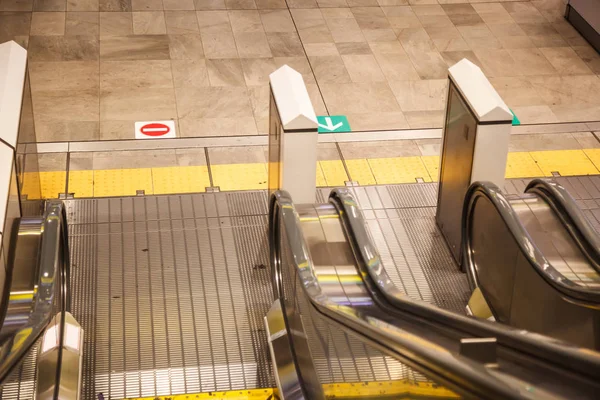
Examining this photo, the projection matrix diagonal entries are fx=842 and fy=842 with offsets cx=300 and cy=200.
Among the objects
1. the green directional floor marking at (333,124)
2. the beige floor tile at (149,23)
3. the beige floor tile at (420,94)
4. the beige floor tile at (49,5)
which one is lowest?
the green directional floor marking at (333,124)

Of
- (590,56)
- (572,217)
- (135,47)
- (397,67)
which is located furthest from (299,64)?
(572,217)

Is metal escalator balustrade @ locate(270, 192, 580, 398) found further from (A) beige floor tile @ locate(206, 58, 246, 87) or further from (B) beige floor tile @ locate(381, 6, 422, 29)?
(B) beige floor tile @ locate(381, 6, 422, 29)

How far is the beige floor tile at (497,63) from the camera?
27.3ft

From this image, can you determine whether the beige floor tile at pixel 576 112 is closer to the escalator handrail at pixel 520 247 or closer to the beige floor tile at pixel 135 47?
the escalator handrail at pixel 520 247

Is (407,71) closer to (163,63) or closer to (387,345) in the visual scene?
(163,63)

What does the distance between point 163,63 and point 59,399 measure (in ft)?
16.2

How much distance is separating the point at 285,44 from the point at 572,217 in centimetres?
460

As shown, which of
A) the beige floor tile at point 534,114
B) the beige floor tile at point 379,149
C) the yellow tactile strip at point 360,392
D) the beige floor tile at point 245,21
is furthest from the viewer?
the beige floor tile at point 245,21

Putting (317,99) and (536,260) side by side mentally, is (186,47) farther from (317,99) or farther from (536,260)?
(536,260)

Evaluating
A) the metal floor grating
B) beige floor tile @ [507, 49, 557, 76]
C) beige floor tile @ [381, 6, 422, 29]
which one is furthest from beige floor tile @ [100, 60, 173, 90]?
beige floor tile @ [507, 49, 557, 76]

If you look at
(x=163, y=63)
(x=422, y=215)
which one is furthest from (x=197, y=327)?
(x=163, y=63)

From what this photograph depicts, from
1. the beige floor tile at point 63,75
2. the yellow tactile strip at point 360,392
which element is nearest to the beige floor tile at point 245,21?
the beige floor tile at point 63,75

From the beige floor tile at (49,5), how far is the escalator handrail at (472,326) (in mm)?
5885

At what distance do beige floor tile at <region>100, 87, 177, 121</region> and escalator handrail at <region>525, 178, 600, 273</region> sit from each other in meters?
3.50
